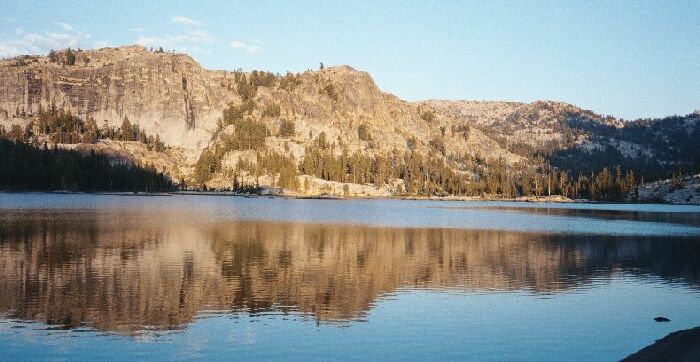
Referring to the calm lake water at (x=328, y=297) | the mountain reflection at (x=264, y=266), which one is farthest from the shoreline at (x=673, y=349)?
the mountain reflection at (x=264, y=266)

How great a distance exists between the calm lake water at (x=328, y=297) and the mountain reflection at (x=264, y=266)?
0.23m

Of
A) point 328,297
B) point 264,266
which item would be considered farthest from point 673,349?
point 264,266

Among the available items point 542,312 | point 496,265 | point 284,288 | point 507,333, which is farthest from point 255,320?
point 496,265

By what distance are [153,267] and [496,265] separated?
105ft

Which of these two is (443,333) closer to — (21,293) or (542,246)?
(21,293)

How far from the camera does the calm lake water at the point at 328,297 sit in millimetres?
29141

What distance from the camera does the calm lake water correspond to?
95.6ft

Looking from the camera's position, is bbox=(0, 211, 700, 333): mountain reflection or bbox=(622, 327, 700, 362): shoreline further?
bbox=(0, 211, 700, 333): mountain reflection

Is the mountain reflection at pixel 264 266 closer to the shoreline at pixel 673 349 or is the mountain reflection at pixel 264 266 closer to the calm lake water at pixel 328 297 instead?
the calm lake water at pixel 328 297

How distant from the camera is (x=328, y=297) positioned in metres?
40.9

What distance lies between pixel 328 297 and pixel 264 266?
1374 centimetres

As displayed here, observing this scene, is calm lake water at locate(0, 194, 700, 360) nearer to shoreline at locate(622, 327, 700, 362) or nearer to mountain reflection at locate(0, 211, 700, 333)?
mountain reflection at locate(0, 211, 700, 333)

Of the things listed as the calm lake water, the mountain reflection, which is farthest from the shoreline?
the mountain reflection

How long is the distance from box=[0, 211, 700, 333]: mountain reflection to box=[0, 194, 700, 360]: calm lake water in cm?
23
